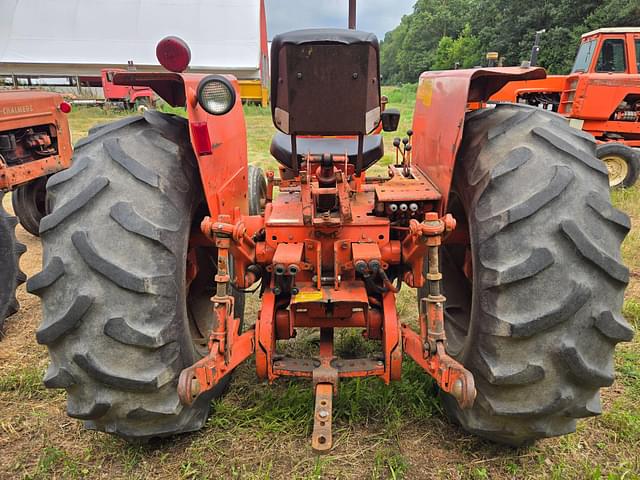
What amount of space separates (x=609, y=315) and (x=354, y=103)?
1224 mm

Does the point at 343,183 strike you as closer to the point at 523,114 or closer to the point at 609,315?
the point at 523,114

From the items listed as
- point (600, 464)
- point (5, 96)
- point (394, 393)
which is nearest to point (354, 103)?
point (394, 393)

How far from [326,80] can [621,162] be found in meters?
6.74

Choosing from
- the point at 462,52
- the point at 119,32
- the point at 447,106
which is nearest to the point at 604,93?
the point at 447,106

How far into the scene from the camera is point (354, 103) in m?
2.09

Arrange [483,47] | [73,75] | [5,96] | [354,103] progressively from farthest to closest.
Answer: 1. [483,47]
2. [73,75]
3. [5,96]
4. [354,103]

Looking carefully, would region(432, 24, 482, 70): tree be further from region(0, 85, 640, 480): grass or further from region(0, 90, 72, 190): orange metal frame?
region(0, 85, 640, 480): grass

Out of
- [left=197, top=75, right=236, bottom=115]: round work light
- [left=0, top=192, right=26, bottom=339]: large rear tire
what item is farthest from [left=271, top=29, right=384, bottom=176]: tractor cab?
[left=0, top=192, right=26, bottom=339]: large rear tire

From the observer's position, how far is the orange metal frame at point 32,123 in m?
4.70

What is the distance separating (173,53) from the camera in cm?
→ 222

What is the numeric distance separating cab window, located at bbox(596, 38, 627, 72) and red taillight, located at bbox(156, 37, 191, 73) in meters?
7.67

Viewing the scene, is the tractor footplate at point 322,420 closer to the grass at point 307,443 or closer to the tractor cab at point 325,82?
the grass at point 307,443

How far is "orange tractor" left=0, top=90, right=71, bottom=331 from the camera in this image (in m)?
4.77

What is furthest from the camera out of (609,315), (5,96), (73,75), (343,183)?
(73,75)
